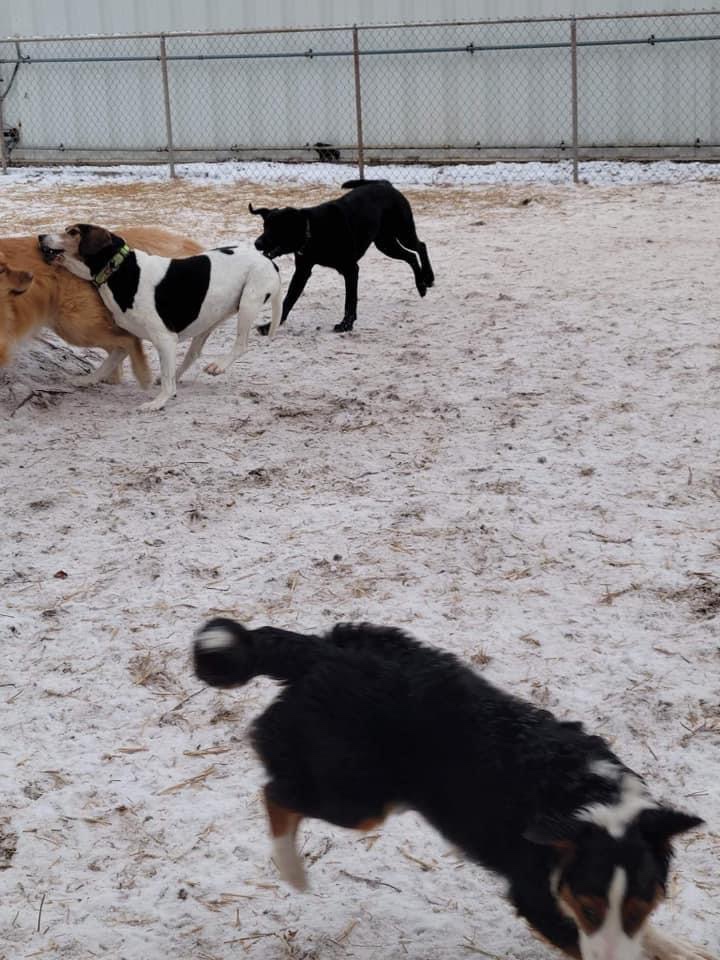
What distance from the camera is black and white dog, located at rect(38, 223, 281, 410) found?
606 centimetres

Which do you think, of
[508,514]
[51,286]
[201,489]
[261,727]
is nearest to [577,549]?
[508,514]

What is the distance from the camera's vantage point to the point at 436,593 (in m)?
4.27

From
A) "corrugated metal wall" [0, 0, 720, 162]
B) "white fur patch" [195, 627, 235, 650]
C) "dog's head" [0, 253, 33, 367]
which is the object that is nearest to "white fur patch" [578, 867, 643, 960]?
"white fur patch" [195, 627, 235, 650]

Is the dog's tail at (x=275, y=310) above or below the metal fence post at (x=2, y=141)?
below

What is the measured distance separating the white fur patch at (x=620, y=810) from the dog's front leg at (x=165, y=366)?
4373mm

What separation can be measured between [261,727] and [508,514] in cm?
237

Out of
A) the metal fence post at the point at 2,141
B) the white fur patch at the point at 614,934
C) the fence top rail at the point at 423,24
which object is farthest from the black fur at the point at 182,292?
the metal fence post at the point at 2,141

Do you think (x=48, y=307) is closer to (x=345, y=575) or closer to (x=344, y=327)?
(x=344, y=327)

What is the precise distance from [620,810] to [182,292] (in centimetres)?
449

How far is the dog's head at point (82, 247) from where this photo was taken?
6.01m

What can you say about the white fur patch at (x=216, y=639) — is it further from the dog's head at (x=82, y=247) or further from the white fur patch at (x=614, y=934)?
the dog's head at (x=82, y=247)

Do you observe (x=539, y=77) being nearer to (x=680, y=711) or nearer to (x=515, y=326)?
(x=515, y=326)

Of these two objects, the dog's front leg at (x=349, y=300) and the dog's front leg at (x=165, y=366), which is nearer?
the dog's front leg at (x=165, y=366)

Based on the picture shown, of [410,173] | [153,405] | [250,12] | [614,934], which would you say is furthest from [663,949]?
[250,12]
